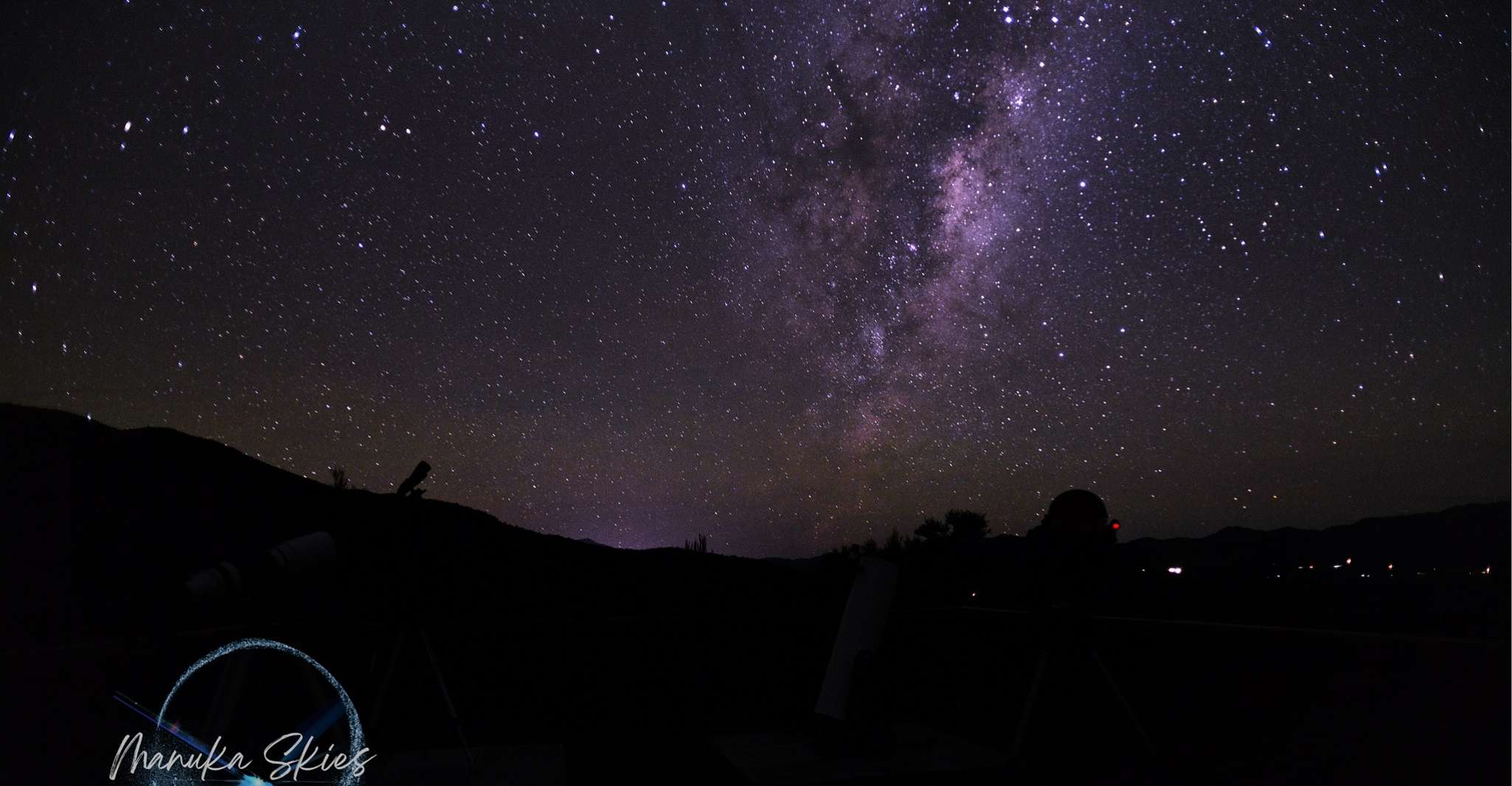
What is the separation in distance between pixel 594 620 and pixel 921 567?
98.2 inches

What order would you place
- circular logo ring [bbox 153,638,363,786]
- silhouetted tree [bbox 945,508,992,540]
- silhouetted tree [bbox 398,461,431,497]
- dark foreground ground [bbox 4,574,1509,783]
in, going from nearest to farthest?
circular logo ring [bbox 153,638,363,786] < dark foreground ground [bbox 4,574,1509,783] < silhouetted tree [bbox 398,461,431,497] < silhouetted tree [bbox 945,508,992,540]

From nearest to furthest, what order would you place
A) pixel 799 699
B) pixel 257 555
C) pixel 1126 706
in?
pixel 257 555
pixel 1126 706
pixel 799 699

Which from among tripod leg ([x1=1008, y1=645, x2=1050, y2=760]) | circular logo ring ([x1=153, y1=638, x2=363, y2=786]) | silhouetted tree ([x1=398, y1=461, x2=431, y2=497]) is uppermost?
silhouetted tree ([x1=398, y1=461, x2=431, y2=497])

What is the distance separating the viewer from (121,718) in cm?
203

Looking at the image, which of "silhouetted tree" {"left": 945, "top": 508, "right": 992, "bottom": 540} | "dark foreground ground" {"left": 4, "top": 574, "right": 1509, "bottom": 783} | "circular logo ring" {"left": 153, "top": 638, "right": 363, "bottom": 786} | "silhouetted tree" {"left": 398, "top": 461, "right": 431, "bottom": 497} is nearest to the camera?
"circular logo ring" {"left": 153, "top": 638, "right": 363, "bottom": 786}

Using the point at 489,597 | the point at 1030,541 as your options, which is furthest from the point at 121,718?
the point at 489,597

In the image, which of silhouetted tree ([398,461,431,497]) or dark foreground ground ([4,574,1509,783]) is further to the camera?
silhouetted tree ([398,461,431,497])

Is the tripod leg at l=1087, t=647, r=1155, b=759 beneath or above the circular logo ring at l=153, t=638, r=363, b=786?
beneath

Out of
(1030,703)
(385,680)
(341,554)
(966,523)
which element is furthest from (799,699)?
(966,523)

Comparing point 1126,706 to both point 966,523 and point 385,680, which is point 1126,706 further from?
point 966,523

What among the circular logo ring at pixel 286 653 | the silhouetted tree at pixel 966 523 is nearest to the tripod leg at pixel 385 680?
the circular logo ring at pixel 286 653

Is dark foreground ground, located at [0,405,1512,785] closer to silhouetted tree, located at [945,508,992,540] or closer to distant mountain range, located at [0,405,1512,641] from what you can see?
distant mountain range, located at [0,405,1512,641]

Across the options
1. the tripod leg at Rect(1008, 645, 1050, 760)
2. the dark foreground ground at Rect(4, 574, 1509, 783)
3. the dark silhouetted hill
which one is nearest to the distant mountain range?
the dark silhouetted hill

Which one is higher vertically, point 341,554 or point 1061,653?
point 341,554
